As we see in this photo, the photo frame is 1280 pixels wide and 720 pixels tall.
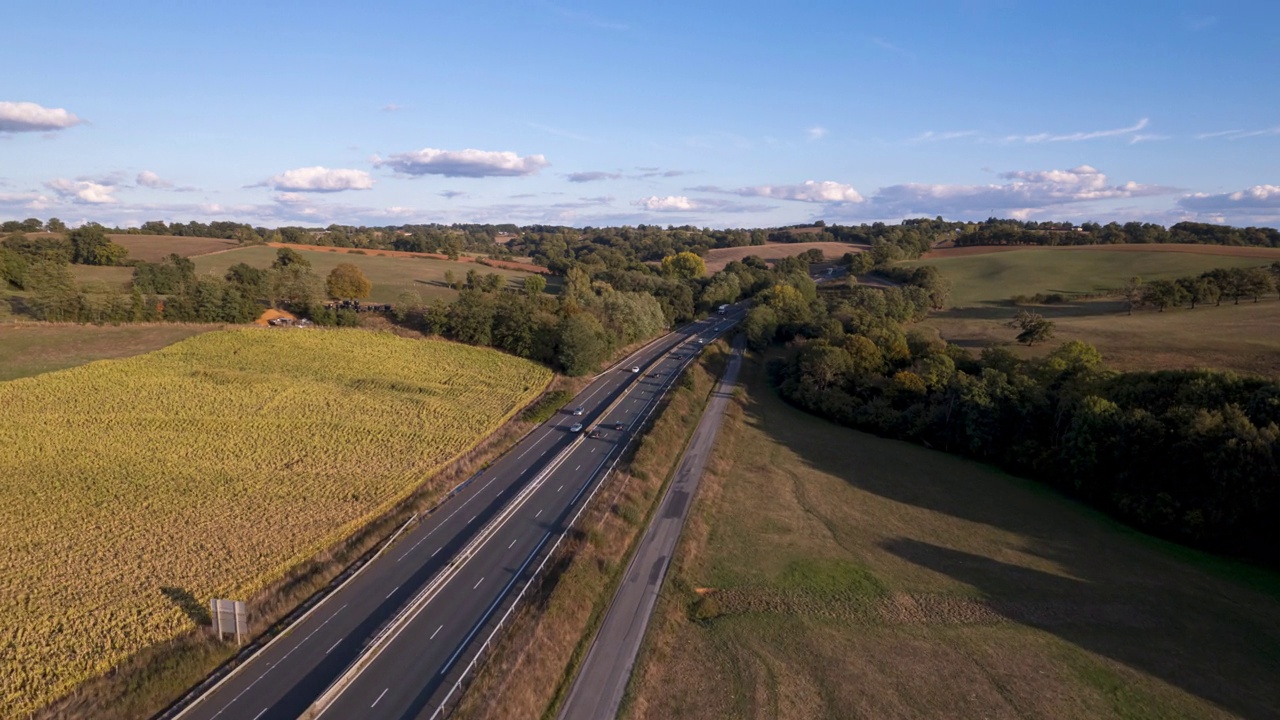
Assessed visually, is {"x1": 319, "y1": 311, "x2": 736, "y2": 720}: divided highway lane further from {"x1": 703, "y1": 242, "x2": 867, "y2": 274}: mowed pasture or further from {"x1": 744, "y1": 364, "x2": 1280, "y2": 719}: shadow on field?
{"x1": 703, "y1": 242, "x2": 867, "y2": 274}: mowed pasture

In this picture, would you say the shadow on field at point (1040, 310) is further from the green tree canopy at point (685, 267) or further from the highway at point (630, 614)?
the green tree canopy at point (685, 267)

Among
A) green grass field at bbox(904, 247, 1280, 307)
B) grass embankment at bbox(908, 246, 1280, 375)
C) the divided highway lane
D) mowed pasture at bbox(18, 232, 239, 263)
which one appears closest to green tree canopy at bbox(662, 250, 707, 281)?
grass embankment at bbox(908, 246, 1280, 375)

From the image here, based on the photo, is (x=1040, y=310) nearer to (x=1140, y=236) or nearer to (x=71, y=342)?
(x=1140, y=236)

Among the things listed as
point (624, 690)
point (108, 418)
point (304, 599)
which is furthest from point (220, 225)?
point (624, 690)

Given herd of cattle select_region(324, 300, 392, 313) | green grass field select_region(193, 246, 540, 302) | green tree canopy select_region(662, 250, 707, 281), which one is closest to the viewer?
herd of cattle select_region(324, 300, 392, 313)

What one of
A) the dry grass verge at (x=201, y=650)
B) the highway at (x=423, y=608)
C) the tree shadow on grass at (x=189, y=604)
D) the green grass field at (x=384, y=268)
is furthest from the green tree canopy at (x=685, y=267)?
the tree shadow on grass at (x=189, y=604)

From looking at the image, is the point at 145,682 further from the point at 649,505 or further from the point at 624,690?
the point at 649,505
